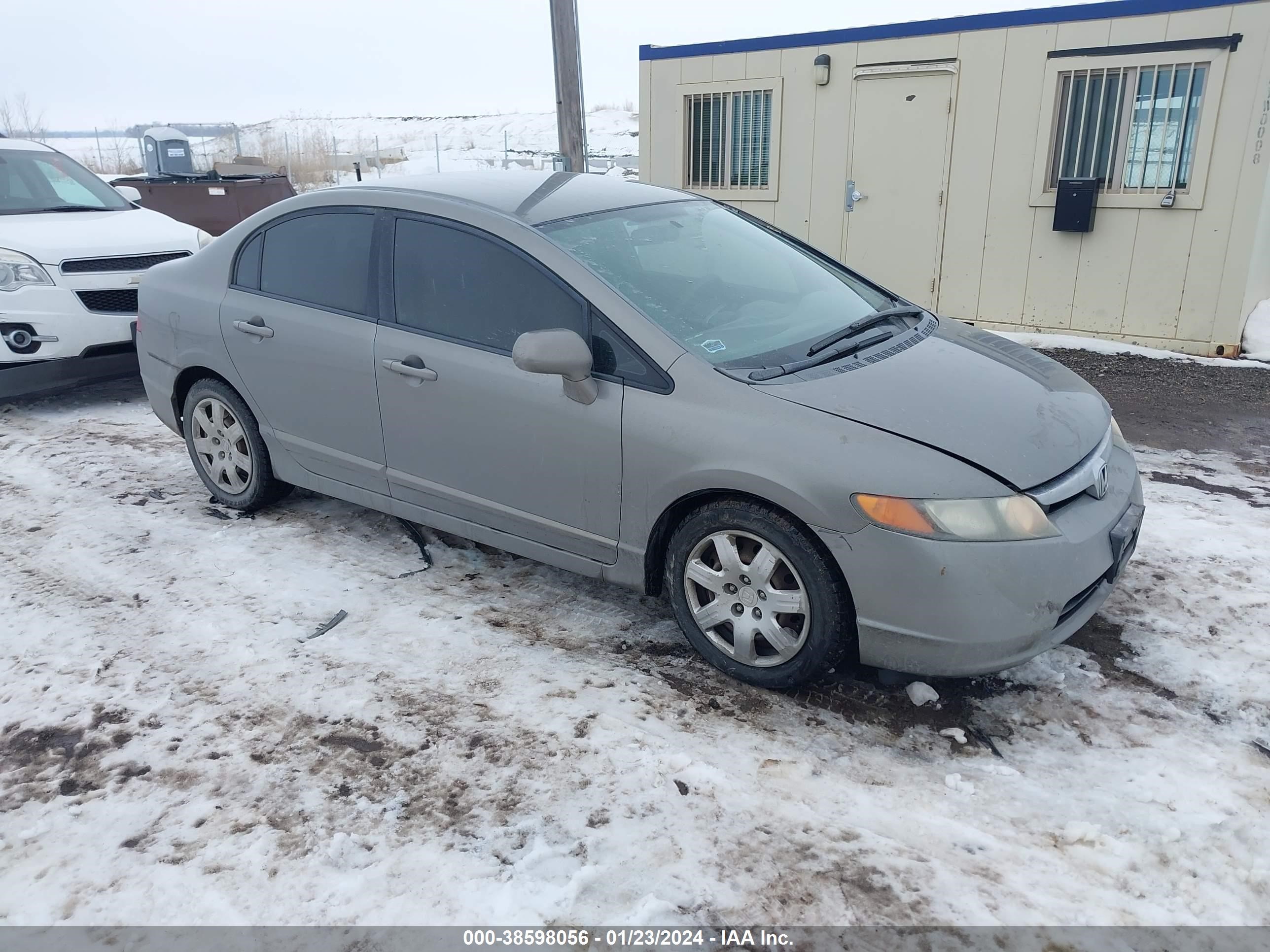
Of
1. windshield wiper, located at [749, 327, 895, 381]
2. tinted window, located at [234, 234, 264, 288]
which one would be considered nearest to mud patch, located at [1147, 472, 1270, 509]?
windshield wiper, located at [749, 327, 895, 381]

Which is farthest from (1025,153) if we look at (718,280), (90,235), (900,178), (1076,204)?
(90,235)

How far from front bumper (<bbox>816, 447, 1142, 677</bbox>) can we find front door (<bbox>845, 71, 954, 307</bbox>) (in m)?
6.75

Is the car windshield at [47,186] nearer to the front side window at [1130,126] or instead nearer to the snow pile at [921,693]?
the snow pile at [921,693]

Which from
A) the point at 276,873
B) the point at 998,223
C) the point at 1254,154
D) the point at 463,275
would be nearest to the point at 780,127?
the point at 998,223

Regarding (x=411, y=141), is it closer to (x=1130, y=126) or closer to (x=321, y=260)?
(x=1130, y=126)

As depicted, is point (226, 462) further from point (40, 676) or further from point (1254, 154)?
point (1254, 154)

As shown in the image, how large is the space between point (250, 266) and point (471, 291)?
1445mm

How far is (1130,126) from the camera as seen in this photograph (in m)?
8.12

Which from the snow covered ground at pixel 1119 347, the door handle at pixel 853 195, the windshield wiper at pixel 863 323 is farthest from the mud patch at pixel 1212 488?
the door handle at pixel 853 195

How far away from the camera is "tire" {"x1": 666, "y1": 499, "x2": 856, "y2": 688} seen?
308 cm

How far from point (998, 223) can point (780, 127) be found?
2.40 meters

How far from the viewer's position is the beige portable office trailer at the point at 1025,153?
7.80m

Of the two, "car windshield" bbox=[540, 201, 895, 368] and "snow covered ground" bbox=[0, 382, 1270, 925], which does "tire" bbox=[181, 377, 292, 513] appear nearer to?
"snow covered ground" bbox=[0, 382, 1270, 925]

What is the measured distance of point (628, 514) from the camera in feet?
11.4
